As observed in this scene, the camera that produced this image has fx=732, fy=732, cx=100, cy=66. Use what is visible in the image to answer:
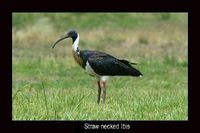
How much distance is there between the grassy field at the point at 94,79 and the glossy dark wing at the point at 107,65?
1.41 feet

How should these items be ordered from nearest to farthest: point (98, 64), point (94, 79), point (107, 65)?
point (98, 64) → point (107, 65) → point (94, 79)

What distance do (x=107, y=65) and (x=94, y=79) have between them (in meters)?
5.16

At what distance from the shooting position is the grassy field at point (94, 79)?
33.5 feet

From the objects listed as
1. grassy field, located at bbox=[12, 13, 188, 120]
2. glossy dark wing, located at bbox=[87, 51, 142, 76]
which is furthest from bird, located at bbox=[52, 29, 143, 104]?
grassy field, located at bbox=[12, 13, 188, 120]

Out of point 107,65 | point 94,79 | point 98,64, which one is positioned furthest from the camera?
point 94,79

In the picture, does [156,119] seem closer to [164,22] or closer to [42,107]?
[42,107]

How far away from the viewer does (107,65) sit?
11359 mm

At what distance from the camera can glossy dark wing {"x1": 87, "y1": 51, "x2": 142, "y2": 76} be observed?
1122cm

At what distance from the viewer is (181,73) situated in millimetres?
17547

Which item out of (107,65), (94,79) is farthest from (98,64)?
(94,79)

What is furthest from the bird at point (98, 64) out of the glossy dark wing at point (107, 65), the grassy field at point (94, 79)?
the grassy field at point (94, 79)

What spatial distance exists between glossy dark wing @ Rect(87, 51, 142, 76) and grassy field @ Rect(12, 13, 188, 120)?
1.41 ft

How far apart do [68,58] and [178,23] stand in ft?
35.4

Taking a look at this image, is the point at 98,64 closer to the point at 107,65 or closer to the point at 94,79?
the point at 107,65
